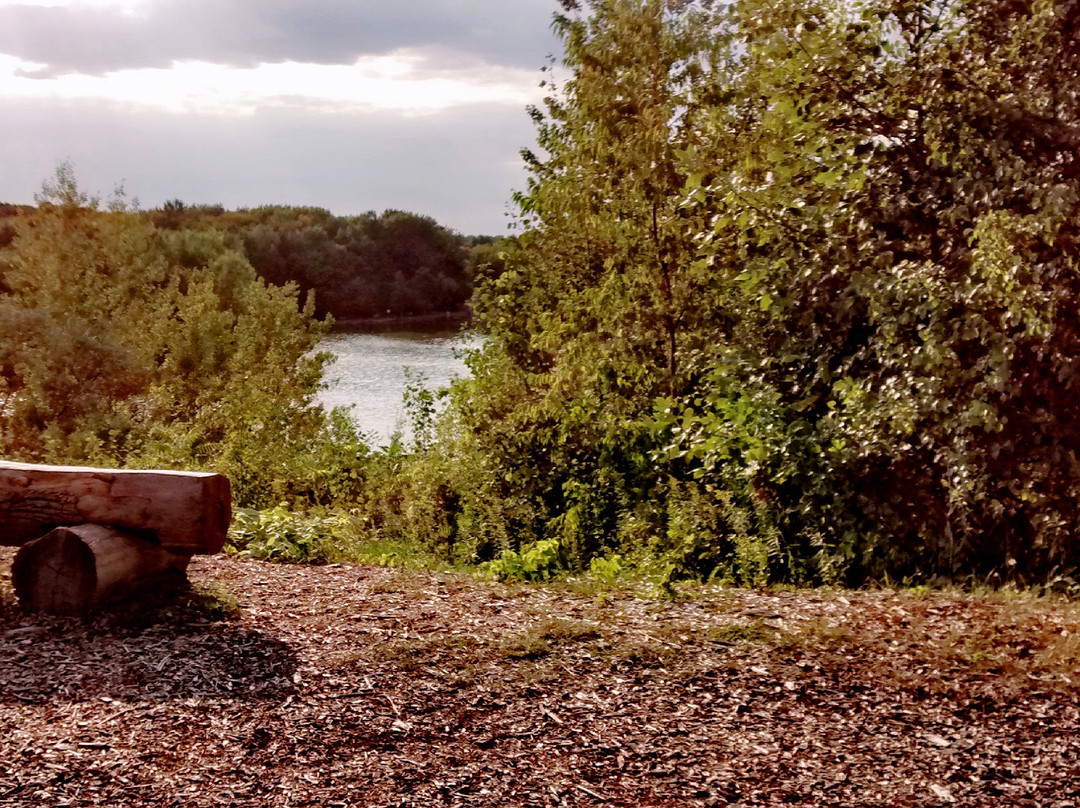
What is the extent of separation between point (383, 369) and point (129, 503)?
23394 millimetres

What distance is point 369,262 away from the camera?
132ft

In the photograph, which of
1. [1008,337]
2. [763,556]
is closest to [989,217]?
[1008,337]

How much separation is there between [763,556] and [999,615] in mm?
1774

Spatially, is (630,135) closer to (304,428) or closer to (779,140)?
(779,140)

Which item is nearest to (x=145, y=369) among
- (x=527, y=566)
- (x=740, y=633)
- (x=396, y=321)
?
(x=527, y=566)

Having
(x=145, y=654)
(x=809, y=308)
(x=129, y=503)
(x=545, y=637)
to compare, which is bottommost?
(x=145, y=654)

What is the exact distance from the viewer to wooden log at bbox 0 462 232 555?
18.1 ft

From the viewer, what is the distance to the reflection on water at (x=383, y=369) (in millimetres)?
18592

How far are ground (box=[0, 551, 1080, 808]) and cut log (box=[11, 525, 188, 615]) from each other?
0.47 ft

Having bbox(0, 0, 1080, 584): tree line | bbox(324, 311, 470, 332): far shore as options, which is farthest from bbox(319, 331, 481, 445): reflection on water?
bbox(0, 0, 1080, 584): tree line

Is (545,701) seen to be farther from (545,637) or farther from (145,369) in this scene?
(145,369)

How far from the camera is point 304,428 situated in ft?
66.2

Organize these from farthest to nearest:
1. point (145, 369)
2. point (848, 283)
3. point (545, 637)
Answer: point (145, 369), point (848, 283), point (545, 637)

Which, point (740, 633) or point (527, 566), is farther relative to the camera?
point (527, 566)
